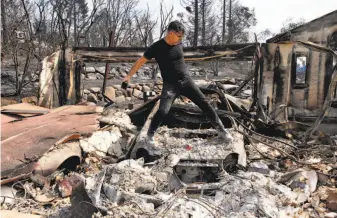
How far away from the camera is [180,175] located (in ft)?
15.1

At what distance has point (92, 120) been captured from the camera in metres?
6.95

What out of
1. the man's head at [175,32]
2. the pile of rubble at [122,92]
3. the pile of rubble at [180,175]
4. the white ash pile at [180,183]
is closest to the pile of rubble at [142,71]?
the pile of rubble at [122,92]

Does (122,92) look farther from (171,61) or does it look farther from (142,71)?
(171,61)

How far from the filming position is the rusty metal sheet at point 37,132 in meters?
5.12

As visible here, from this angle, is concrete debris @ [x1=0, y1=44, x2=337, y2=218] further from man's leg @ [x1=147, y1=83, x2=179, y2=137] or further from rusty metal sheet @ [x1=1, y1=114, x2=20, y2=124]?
man's leg @ [x1=147, y1=83, x2=179, y2=137]

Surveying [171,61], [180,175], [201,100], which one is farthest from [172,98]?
[180,175]

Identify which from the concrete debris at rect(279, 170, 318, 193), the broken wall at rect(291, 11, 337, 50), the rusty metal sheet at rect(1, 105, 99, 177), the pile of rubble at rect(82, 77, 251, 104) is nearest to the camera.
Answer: the concrete debris at rect(279, 170, 318, 193)

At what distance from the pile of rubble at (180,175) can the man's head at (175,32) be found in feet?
4.91

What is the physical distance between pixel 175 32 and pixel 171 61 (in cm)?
43

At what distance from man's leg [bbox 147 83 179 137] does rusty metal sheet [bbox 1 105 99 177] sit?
1.69 meters

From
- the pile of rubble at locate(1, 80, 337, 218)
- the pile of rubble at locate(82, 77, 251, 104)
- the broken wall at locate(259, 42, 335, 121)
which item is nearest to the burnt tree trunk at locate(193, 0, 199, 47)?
the pile of rubble at locate(82, 77, 251, 104)

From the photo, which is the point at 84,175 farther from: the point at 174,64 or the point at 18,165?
the point at 174,64

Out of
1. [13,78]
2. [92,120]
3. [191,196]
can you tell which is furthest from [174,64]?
[13,78]

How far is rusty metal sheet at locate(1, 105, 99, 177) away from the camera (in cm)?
512
